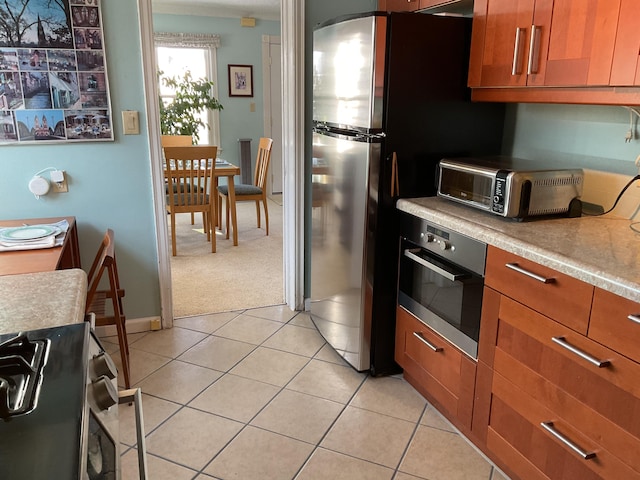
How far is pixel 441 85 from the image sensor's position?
2191mm

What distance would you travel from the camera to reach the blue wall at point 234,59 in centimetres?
606

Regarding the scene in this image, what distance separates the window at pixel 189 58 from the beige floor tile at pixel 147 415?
15.2 feet

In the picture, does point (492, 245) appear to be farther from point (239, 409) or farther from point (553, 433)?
point (239, 409)

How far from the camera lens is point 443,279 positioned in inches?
79.4

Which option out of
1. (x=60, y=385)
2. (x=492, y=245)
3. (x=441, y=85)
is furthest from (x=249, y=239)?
(x=60, y=385)

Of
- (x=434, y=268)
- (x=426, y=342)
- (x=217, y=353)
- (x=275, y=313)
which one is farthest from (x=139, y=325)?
(x=434, y=268)

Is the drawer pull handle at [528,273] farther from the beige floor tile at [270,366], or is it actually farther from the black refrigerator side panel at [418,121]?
the beige floor tile at [270,366]

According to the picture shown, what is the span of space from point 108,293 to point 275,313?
1095mm

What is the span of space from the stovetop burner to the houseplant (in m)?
5.14

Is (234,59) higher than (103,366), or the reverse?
(234,59)

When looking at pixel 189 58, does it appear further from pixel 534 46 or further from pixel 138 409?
pixel 138 409

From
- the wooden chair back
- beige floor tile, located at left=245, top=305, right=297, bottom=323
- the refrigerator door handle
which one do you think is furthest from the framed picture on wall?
the refrigerator door handle

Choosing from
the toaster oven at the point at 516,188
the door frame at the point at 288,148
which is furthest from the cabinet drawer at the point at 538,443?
the door frame at the point at 288,148

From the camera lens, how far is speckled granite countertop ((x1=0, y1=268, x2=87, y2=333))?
1.06 m
